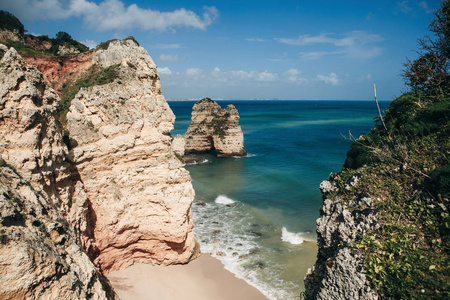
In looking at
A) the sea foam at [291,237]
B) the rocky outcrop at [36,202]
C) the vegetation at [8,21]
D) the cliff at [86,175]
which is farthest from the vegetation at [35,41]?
the sea foam at [291,237]

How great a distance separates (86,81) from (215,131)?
36.2 meters

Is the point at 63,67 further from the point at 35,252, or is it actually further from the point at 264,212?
the point at 264,212

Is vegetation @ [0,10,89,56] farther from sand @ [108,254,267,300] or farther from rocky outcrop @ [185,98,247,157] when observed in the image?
rocky outcrop @ [185,98,247,157]

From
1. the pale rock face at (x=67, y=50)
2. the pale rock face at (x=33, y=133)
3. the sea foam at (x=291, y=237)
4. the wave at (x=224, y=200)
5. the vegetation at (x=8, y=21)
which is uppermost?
the vegetation at (x=8, y=21)

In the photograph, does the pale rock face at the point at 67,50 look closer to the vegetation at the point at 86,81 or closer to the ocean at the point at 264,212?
the vegetation at the point at 86,81

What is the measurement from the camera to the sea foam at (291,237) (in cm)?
2011

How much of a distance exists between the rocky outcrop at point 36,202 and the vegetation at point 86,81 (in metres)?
3.72

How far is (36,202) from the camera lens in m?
7.32

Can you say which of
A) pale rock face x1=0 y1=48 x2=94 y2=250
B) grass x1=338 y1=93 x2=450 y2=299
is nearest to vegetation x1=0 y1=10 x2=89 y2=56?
pale rock face x1=0 y1=48 x2=94 y2=250

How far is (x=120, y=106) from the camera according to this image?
12523 mm

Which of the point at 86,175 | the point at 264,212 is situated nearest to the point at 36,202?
the point at 86,175

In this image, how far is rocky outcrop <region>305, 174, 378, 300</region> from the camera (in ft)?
24.1

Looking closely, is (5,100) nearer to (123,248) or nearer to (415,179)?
(123,248)

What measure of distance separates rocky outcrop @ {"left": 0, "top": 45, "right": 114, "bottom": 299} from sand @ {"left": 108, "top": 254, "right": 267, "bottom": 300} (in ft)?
7.64
